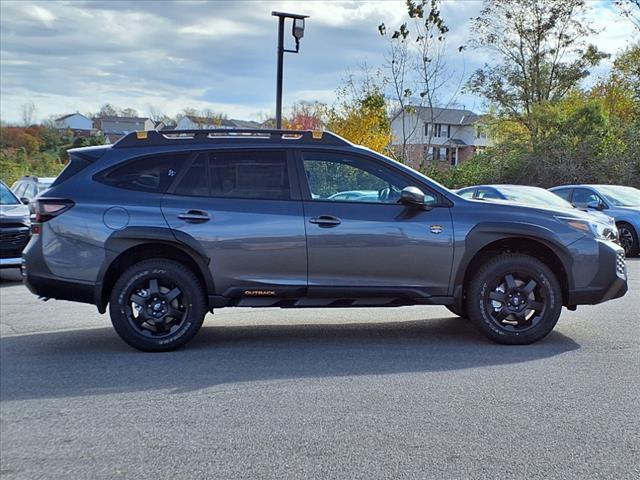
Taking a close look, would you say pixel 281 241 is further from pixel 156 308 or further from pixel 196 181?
pixel 156 308

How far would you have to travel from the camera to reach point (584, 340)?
19.8ft

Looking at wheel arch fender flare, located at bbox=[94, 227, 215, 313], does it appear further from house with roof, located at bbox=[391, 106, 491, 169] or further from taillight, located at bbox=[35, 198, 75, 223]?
house with roof, located at bbox=[391, 106, 491, 169]

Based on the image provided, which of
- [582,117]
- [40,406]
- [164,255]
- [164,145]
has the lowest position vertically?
[40,406]

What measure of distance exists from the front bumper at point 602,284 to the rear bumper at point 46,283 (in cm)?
438

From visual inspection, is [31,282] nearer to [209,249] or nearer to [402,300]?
[209,249]

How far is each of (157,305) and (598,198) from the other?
11674 mm

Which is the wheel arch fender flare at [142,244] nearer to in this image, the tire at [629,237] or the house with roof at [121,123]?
the tire at [629,237]

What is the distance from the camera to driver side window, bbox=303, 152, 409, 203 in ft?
18.8

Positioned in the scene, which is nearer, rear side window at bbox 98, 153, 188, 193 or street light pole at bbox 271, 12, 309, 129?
rear side window at bbox 98, 153, 188, 193

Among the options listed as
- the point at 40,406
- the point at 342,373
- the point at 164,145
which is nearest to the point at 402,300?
the point at 342,373

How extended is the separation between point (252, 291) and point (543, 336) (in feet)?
8.89

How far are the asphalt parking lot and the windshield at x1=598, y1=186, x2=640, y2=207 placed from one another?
26.6ft

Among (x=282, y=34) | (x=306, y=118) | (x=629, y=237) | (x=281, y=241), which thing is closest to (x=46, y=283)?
(x=281, y=241)

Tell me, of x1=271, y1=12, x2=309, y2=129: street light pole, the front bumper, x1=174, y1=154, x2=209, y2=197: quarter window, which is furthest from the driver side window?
x1=271, y1=12, x2=309, y2=129: street light pole
